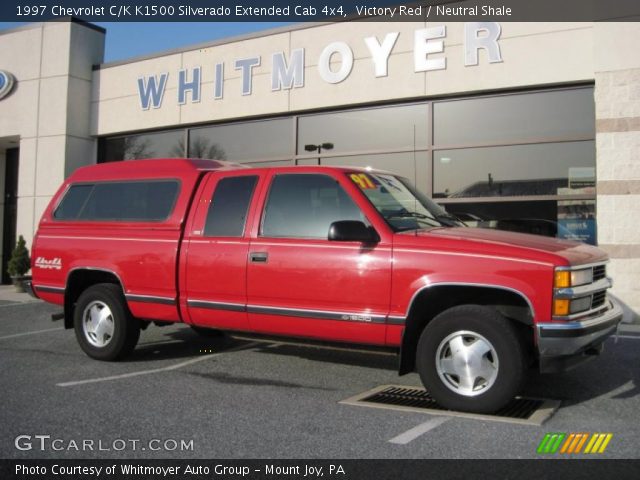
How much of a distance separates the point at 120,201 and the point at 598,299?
15.8ft

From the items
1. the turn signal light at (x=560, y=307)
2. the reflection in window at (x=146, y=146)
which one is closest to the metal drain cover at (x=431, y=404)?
the turn signal light at (x=560, y=307)

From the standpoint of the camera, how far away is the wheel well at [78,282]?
260 inches

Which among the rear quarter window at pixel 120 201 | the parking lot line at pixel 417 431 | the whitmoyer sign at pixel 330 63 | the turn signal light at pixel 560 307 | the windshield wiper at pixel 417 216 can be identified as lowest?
the parking lot line at pixel 417 431

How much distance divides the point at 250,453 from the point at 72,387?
245cm

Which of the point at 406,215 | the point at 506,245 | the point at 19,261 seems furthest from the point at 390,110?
the point at 19,261

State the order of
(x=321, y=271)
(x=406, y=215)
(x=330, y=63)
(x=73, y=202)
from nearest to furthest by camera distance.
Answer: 1. (x=321, y=271)
2. (x=406, y=215)
3. (x=73, y=202)
4. (x=330, y=63)

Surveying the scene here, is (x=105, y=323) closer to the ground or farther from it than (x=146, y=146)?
closer to the ground

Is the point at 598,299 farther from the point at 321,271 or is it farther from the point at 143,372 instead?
the point at 143,372

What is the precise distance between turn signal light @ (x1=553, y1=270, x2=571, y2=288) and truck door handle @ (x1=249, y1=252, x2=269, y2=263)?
7.83 ft

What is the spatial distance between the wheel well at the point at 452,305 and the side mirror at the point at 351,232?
607 mm

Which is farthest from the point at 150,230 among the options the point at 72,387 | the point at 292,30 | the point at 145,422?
the point at 292,30

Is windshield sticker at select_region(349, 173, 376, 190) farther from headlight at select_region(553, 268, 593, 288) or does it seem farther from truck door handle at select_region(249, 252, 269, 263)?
headlight at select_region(553, 268, 593, 288)

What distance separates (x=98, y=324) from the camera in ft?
21.5
